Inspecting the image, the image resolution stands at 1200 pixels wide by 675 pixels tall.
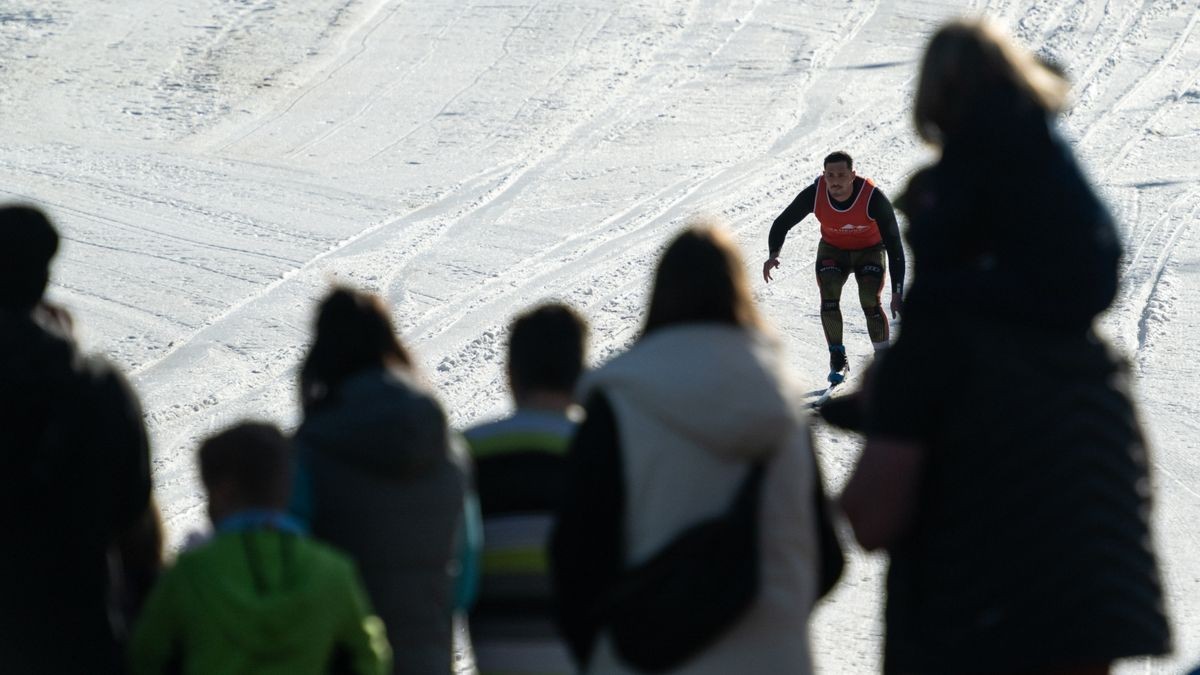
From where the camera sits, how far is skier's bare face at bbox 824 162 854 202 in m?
9.38

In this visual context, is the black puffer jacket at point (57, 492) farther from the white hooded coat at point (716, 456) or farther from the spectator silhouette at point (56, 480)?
the white hooded coat at point (716, 456)

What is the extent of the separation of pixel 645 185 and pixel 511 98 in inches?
131

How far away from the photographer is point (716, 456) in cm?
291

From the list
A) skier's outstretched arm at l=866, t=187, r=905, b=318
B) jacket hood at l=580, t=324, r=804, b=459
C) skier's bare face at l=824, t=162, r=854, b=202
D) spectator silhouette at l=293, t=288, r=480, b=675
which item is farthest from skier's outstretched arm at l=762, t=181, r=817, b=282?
jacket hood at l=580, t=324, r=804, b=459

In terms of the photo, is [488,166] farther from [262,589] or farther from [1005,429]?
[1005,429]

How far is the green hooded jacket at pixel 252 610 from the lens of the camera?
308cm

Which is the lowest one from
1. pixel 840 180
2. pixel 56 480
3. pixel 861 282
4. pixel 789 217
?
pixel 861 282

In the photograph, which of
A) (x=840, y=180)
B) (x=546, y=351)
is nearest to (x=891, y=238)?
(x=840, y=180)

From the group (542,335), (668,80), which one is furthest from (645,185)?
(542,335)

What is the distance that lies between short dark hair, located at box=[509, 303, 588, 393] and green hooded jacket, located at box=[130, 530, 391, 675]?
0.63 meters

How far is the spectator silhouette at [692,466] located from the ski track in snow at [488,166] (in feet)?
9.54

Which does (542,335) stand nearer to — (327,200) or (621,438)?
(621,438)

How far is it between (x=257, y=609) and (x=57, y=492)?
0.43 meters

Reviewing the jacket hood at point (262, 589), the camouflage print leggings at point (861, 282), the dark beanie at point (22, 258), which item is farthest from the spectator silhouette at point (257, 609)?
the camouflage print leggings at point (861, 282)
